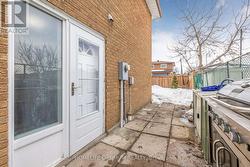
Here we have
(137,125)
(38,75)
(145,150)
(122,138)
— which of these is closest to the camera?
(38,75)

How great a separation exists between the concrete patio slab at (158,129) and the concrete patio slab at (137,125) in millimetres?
126

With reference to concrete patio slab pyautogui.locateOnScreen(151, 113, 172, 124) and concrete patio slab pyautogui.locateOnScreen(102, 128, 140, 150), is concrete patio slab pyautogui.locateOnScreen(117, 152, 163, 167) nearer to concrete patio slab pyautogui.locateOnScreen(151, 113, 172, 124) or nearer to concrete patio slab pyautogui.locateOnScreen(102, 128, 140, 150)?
concrete patio slab pyautogui.locateOnScreen(102, 128, 140, 150)

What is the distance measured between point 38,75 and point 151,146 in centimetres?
217

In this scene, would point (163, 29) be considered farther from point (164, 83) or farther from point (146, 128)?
point (146, 128)

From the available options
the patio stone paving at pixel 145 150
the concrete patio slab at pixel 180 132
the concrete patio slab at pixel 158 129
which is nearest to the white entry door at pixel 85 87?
the patio stone paving at pixel 145 150

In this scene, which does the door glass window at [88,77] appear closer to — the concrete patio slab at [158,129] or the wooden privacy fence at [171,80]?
the concrete patio slab at [158,129]

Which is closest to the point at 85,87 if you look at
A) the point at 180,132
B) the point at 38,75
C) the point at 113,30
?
the point at 38,75

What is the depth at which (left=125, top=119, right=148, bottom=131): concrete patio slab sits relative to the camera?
3280 millimetres

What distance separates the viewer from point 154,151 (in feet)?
7.32

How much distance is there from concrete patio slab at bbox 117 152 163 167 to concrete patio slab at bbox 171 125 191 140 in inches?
42.3

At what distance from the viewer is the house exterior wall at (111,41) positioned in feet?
4.01

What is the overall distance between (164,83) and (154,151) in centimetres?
1329

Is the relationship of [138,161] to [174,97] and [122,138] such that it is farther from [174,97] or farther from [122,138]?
[174,97]

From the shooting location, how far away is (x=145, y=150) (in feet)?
7.43
